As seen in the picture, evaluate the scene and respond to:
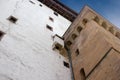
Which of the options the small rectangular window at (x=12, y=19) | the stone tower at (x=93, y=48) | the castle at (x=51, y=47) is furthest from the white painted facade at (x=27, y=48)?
the stone tower at (x=93, y=48)

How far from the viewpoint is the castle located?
29.7 feet

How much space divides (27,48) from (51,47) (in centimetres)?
199

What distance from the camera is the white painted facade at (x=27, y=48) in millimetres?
9234

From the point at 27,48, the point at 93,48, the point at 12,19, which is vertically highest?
the point at 93,48

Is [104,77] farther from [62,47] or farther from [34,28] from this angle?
[34,28]

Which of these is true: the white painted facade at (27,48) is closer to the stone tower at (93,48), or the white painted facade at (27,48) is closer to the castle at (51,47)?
the castle at (51,47)

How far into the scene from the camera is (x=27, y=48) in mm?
10820

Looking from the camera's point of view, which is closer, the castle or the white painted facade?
the castle

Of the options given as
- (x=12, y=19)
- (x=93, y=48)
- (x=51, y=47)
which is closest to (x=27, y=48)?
(x=51, y=47)

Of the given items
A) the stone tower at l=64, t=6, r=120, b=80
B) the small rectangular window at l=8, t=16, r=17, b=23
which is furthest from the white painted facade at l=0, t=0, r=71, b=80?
the stone tower at l=64, t=6, r=120, b=80

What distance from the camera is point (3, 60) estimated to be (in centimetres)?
903

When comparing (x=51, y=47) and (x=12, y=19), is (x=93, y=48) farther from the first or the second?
(x=12, y=19)

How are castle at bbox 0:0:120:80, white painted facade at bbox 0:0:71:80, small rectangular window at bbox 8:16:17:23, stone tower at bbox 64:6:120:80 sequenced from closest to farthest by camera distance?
1. stone tower at bbox 64:6:120:80
2. castle at bbox 0:0:120:80
3. white painted facade at bbox 0:0:71:80
4. small rectangular window at bbox 8:16:17:23

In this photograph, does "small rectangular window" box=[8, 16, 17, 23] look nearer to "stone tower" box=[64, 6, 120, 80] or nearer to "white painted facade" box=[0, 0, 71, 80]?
"white painted facade" box=[0, 0, 71, 80]
